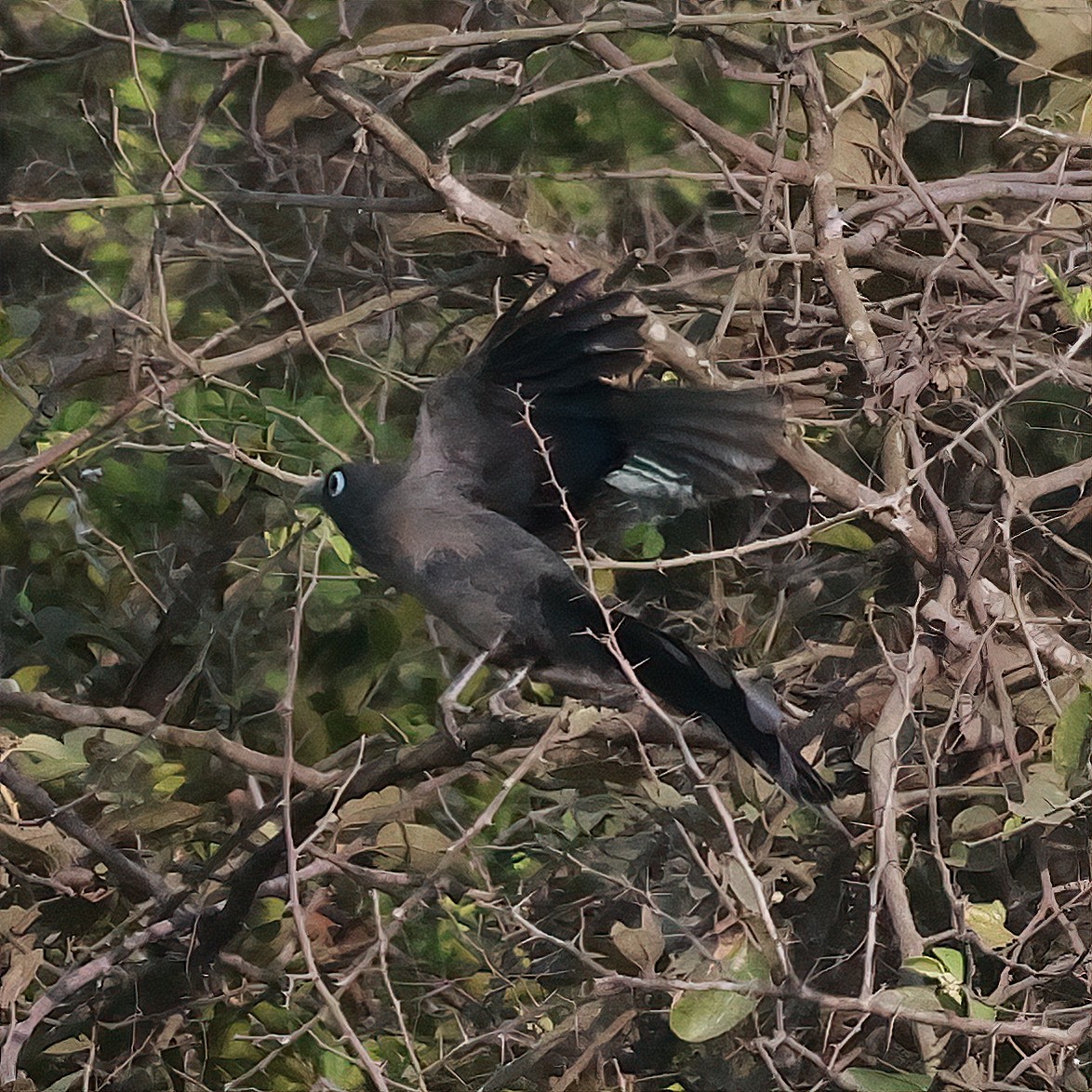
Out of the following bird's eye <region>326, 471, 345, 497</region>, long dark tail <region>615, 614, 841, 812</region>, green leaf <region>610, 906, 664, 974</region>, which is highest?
bird's eye <region>326, 471, 345, 497</region>

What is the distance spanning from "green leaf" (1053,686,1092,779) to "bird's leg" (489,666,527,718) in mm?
595

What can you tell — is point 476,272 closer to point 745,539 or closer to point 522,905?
point 745,539

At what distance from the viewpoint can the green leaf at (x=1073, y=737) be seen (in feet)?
4.91

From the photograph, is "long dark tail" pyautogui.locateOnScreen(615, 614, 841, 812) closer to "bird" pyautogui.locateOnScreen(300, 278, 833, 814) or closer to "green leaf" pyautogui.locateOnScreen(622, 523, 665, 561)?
"bird" pyautogui.locateOnScreen(300, 278, 833, 814)

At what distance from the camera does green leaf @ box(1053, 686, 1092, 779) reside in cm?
150

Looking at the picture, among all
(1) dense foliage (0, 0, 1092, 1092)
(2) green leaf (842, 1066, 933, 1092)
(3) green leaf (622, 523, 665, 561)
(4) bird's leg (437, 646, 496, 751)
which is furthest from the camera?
(3) green leaf (622, 523, 665, 561)

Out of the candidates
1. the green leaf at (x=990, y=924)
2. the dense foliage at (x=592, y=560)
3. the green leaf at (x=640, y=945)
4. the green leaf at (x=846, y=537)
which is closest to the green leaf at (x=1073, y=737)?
the dense foliage at (x=592, y=560)

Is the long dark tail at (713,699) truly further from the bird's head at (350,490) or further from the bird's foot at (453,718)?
the bird's head at (350,490)

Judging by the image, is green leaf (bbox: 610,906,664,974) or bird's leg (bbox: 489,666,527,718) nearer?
green leaf (bbox: 610,906,664,974)

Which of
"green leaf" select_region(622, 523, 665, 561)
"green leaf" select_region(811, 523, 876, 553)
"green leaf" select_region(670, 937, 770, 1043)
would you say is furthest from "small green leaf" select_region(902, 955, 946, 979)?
"green leaf" select_region(622, 523, 665, 561)

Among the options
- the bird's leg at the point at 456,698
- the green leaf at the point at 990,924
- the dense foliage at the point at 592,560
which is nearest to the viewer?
the green leaf at the point at 990,924

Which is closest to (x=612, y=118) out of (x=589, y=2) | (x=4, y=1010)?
(x=589, y=2)

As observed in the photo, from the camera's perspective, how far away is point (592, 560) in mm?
1777

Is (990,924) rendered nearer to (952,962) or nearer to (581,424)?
(952,962)
